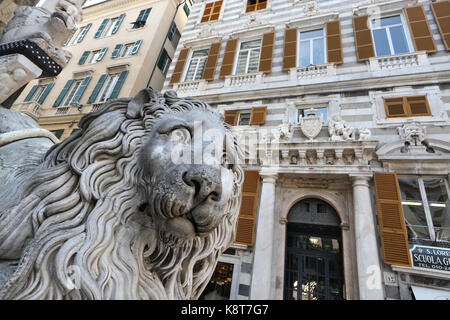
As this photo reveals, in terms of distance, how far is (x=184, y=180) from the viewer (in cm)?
83

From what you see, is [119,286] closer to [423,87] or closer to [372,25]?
[423,87]

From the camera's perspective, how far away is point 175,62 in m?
11.2

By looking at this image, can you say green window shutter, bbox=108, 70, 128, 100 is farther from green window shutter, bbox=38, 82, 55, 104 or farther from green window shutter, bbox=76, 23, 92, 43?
green window shutter, bbox=76, 23, 92, 43

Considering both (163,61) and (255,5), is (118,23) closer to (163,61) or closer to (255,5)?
(163,61)

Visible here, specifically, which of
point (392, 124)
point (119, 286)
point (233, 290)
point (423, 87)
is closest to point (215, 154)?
point (119, 286)

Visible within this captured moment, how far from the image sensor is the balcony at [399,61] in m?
6.96

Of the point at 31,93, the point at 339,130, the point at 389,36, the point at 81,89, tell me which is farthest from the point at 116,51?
the point at 389,36

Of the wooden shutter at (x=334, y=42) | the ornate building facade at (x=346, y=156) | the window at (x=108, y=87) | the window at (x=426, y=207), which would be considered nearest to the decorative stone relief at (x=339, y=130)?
the ornate building facade at (x=346, y=156)

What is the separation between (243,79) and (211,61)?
2.05 metres

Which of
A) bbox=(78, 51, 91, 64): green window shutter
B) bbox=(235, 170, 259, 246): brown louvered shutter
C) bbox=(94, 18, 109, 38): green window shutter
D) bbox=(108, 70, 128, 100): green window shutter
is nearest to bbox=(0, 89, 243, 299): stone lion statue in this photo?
bbox=(235, 170, 259, 246): brown louvered shutter

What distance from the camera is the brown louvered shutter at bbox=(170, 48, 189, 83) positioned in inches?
413

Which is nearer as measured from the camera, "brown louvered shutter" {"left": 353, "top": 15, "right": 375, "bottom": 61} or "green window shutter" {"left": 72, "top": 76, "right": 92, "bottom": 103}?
"brown louvered shutter" {"left": 353, "top": 15, "right": 375, "bottom": 61}

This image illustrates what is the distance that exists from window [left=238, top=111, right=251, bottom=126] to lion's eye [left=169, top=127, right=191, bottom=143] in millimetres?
7589

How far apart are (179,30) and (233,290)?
17.8m
